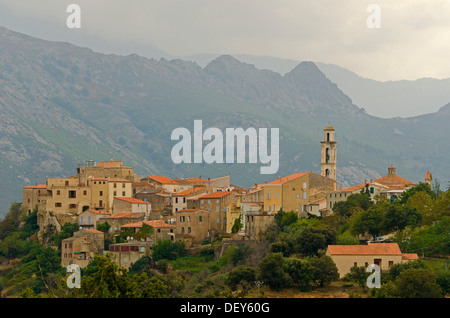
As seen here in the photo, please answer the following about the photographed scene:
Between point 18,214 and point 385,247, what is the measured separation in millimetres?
54690

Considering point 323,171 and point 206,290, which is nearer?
point 206,290

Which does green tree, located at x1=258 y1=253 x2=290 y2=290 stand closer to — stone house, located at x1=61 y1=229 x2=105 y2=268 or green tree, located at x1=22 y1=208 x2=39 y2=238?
stone house, located at x1=61 y1=229 x2=105 y2=268

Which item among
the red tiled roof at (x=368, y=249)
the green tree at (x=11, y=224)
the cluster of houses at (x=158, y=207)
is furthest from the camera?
the green tree at (x=11, y=224)

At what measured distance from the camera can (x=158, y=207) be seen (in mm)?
111938

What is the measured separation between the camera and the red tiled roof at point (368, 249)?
268 feet

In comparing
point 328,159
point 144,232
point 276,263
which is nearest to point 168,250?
point 144,232

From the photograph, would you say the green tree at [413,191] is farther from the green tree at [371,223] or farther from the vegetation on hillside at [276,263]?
the green tree at [371,223]

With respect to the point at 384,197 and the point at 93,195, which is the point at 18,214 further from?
the point at 384,197

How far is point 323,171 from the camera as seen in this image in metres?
118

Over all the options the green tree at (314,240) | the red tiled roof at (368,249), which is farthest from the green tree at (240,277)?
the green tree at (314,240)

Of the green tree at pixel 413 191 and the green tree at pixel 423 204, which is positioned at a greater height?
the green tree at pixel 413 191

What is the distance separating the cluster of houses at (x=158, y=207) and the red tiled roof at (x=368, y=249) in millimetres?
17245

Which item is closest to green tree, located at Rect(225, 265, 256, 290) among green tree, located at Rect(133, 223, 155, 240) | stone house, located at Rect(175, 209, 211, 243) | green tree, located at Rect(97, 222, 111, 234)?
stone house, located at Rect(175, 209, 211, 243)
